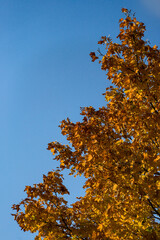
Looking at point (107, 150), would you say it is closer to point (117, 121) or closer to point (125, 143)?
point (125, 143)

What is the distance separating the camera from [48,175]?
732cm

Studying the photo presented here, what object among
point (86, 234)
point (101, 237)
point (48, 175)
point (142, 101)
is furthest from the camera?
point (48, 175)

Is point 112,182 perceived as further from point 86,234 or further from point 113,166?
point 86,234

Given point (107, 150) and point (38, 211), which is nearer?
point (107, 150)

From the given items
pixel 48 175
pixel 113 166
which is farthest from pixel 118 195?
pixel 48 175

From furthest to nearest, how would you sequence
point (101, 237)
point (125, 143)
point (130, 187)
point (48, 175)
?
point (48, 175) → point (101, 237) → point (125, 143) → point (130, 187)

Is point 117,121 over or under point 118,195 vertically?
over

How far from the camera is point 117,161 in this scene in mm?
4953

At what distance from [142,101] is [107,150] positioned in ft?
5.76

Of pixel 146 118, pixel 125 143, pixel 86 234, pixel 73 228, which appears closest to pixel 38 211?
pixel 73 228

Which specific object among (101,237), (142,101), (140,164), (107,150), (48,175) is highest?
(48,175)

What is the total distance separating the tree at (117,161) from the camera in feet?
15.9

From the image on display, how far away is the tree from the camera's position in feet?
15.9

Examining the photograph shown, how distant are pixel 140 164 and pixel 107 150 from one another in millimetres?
803
